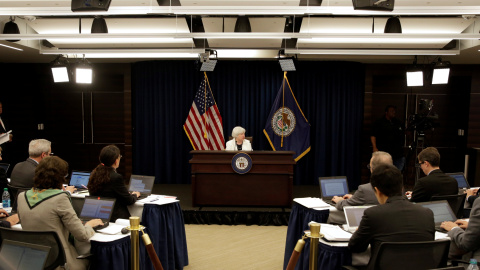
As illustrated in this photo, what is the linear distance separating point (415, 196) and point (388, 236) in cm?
165

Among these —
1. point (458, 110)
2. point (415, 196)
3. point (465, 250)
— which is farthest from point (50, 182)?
point (458, 110)

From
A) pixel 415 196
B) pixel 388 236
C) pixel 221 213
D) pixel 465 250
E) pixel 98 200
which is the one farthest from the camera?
pixel 221 213

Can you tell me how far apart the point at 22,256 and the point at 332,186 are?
9.85ft

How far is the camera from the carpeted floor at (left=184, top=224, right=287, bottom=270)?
4535 millimetres

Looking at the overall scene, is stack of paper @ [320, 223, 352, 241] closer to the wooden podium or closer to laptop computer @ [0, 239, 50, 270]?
laptop computer @ [0, 239, 50, 270]

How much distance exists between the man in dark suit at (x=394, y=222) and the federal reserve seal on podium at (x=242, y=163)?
352 centimetres

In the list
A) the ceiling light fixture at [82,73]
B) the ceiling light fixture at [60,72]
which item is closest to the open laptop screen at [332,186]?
the ceiling light fixture at [82,73]

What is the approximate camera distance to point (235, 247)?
5.05 m

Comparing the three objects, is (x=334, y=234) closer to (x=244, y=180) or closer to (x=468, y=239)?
(x=468, y=239)

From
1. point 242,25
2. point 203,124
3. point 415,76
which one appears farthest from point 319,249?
point 203,124

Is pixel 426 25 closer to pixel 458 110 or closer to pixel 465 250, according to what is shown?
pixel 458 110

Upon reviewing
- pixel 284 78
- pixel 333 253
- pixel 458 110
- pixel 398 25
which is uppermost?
pixel 398 25

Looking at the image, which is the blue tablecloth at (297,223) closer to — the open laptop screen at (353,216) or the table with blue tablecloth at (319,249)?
the table with blue tablecloth at (319,249)

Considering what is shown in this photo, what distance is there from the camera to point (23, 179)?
161 inches
